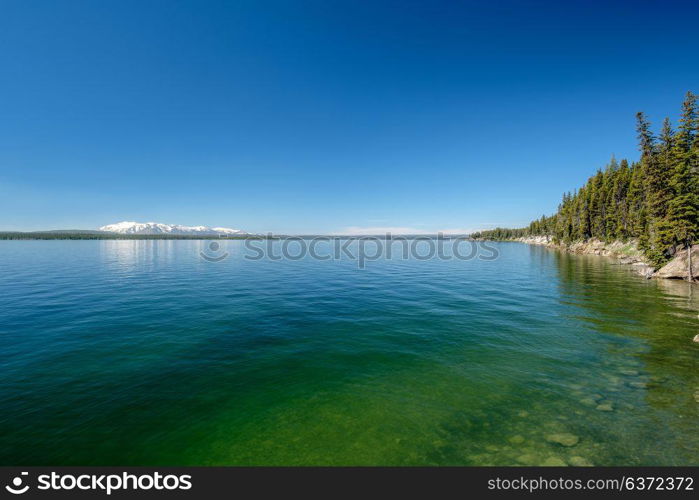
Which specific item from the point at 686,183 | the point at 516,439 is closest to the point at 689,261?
the point at 686,183

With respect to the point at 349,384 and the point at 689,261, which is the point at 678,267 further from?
the point at 349,384

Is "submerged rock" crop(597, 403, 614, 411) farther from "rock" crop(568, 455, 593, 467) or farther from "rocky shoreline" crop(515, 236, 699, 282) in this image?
"rocky shoreline" crop(515, 236, 699, 282)

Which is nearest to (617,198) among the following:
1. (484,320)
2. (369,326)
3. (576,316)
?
(576,316)

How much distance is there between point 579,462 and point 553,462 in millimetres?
663

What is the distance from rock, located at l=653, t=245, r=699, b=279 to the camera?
132 feet

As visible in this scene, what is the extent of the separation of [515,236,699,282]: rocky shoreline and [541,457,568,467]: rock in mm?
51836

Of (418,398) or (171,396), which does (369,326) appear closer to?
(418,398)

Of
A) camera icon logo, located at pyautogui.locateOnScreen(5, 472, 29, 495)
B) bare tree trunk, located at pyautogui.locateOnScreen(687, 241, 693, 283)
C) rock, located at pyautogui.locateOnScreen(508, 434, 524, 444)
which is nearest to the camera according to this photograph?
camera icon logo, located at pyautogui.locateOnScreen(5, 472, 29, 495)

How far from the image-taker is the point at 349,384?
12719 millimetres

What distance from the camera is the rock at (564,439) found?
8672mm

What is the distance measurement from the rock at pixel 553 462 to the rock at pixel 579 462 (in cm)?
22

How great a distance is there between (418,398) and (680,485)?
7.24m

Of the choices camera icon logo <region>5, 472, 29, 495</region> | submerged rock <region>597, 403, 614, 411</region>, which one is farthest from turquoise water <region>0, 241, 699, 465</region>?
camera icon logo <region>5, 472, 29, 495</region>

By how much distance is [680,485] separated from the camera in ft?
23.8
